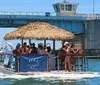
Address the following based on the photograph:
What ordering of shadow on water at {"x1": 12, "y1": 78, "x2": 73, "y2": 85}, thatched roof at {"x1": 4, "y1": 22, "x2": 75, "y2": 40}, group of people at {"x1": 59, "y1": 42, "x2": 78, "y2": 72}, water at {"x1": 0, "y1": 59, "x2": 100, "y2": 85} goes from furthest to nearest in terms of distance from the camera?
1. thatched roof at {"x1": 4, "y1": 22, "x2": 75, "y2": 40}
2. group of people at {"x1": 59, "y1": 42, "x2": 78, "y2": 72}
3. water at {"x1": 0, "y1": 59, "x2": 100, "y2": 85}
4. shadow on water at {"x1": 12, "y1": 78, "x2": 73, "y2": 85}

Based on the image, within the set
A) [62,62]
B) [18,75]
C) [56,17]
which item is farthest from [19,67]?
[56,17]

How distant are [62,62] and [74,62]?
2.37 feet

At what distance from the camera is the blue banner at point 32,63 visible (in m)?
26.7

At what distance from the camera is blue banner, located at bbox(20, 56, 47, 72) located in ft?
87.6

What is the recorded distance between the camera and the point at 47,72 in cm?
2647

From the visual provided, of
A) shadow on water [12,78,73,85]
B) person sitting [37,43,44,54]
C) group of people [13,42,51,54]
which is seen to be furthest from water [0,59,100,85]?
person sitting [37,43,44,54]

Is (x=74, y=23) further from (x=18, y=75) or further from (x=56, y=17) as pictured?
(x=18, y=75)

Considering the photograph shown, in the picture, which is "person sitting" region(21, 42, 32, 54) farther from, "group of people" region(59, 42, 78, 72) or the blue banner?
"group of people" region(59, 42, 78, 72)

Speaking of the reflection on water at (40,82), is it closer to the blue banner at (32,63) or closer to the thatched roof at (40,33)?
the blue banner at (32,63)

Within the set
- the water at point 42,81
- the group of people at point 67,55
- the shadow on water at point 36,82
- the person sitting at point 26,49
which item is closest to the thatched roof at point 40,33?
the person sitting at point 26,49

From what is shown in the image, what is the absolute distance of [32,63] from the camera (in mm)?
26719

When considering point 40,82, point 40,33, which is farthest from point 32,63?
point 40,82

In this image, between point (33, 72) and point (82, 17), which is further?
point (82, 17)

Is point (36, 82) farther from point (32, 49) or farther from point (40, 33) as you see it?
point (40, 33)
